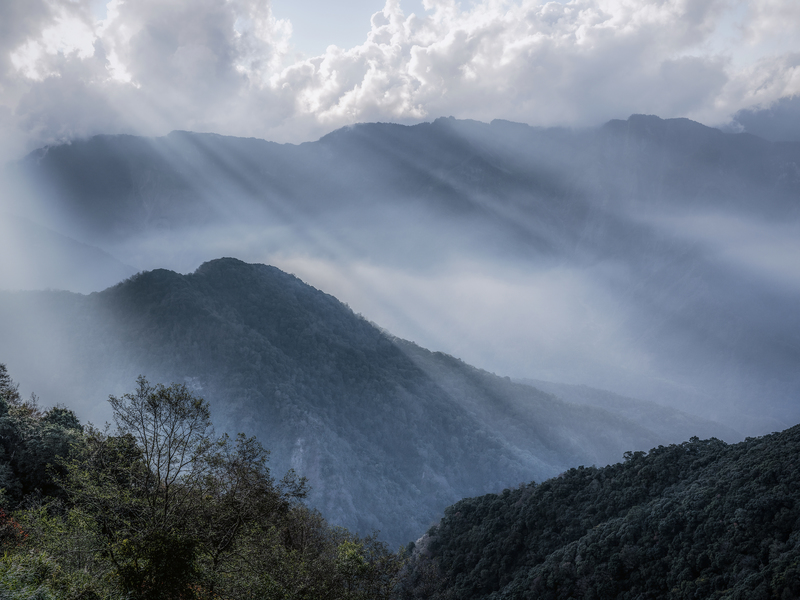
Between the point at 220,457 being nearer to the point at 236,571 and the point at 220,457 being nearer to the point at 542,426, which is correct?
the point at 236,571

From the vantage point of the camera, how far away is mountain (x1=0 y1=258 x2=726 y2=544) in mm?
124375

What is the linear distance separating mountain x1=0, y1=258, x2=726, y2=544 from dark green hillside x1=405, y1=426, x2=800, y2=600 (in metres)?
56.1

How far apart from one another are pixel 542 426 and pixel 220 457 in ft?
555

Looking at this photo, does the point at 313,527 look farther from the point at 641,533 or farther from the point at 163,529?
the point at 641,533

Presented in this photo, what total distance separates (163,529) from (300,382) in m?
122

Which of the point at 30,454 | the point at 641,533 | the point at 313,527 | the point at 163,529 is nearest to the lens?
the point at 163,529

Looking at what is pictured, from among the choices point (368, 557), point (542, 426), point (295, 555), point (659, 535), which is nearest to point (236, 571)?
point (295, 555)

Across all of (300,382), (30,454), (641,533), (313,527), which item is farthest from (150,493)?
(300,382)

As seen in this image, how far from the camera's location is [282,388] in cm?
13500

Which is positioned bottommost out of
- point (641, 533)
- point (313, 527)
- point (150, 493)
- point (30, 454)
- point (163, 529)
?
point (641, 533)

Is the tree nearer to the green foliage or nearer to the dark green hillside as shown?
the green foliage

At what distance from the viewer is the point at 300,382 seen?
143 metres

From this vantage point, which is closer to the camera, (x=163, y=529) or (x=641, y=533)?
(x=163, y=529)

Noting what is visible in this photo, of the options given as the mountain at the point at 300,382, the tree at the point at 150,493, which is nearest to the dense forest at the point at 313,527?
the tree at the point at 150,493
